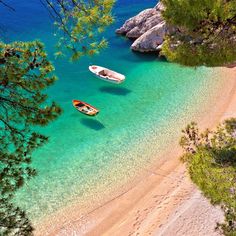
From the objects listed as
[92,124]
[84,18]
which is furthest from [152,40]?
[84,18]

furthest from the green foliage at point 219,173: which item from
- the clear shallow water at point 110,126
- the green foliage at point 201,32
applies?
the clear shallow water at point 110,126

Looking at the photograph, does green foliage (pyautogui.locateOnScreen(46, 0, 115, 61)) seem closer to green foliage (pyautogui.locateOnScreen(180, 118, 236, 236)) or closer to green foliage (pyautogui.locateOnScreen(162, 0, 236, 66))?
green foliage (pyautogui.locateOnScreen(162, 0, 236, 66))

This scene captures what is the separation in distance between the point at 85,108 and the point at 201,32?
49.3ft

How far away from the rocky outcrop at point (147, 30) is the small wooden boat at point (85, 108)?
961 centimetres

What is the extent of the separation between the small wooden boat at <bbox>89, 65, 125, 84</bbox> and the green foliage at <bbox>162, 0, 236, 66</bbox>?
1672 centimetres

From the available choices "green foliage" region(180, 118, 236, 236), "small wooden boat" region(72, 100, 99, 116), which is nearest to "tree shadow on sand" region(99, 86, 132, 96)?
"small wooden boat" region(72, 100, 99, 116)

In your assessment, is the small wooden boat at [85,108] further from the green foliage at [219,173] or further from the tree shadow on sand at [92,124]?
the green foliage at [219,173]

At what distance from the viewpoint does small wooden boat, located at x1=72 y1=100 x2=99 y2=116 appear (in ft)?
75.0

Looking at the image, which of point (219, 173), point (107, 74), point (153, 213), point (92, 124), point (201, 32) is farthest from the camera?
point (107, 74)

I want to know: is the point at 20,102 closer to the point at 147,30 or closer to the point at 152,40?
the point at 152,40

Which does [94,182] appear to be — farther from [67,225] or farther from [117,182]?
[67,225]

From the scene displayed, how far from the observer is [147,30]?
3300cm

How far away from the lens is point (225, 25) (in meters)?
9.14

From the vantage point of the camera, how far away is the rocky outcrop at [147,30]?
3065 cm
